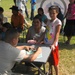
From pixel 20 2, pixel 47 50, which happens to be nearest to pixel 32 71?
pixel 47 50

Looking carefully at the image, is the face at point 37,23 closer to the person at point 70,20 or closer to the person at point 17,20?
the person at point 17,20

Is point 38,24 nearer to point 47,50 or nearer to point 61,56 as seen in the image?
point 47,50

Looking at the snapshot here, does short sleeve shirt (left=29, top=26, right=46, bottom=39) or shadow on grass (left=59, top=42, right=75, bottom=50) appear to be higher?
short sleeve shirt (left=29, top=26, right=46, bottom=39)

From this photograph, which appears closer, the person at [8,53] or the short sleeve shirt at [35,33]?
the person at [8,53]

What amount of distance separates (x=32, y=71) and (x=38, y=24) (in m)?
1.06

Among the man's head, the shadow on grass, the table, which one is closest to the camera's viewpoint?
the man's head

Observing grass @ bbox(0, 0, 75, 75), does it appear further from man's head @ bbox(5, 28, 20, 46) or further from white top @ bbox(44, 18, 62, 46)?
man's head @ bbox(5, 28, 20, 46)

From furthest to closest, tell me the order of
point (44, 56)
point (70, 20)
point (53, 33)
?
1. point (70, 20)
2. point (53, 33)
3. point (44, 56)

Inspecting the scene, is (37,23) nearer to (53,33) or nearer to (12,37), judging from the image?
(53,33)

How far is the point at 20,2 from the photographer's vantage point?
11.8 meters

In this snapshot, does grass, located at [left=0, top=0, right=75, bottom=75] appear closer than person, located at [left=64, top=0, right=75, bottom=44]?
Yes

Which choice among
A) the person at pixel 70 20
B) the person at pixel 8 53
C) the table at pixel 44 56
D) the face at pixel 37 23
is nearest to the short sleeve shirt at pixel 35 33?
the face at pixel 37 23


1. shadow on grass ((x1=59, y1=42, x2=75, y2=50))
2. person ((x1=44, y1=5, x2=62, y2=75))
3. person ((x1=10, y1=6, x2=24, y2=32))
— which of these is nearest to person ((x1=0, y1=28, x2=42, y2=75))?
person ((x1=44, y1=5, x2=62, y2=75))

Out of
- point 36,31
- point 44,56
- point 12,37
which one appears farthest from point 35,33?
A: point 12,37
